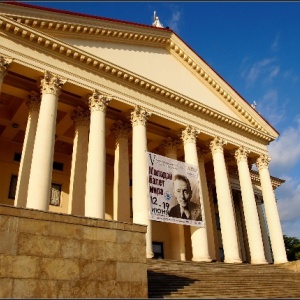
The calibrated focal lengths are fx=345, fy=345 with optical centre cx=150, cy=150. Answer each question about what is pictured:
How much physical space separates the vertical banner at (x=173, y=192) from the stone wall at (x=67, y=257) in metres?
6.75

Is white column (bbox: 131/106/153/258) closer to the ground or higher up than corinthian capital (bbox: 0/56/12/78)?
closer to the ground

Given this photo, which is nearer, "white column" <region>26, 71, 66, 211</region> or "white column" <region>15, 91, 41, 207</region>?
"white column" <region>26, 71, 66, 211</region>

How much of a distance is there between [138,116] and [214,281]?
10.0 meters

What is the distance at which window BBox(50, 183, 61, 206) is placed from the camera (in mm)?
23078

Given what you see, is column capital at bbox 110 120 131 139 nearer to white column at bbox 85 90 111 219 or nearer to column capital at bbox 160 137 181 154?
white column at bbox 85 90 111 219

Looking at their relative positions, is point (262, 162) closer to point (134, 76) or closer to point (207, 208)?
point (207, 208)

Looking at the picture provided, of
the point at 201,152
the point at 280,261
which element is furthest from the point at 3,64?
the point at 280,261

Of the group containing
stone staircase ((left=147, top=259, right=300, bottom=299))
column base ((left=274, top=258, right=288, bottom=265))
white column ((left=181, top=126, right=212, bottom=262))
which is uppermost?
white column ((left=181, top=126, right=212, bottom=262))

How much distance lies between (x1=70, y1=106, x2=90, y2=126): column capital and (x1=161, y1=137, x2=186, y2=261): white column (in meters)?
6.34

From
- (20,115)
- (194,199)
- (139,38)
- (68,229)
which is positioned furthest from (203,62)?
(68,229)

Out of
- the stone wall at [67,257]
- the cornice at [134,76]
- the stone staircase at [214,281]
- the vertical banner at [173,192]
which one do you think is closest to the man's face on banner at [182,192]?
the vertical banner at [173,192]

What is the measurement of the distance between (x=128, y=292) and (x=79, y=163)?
35.2ft

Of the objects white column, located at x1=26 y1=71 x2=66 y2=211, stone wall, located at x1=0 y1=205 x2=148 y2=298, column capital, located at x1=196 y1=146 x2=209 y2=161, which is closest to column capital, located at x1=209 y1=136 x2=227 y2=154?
column capital, located at x1=196 y1=146 x2=209 y2=161

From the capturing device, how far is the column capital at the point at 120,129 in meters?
22.0
